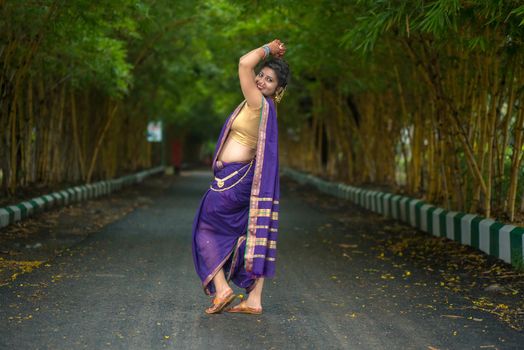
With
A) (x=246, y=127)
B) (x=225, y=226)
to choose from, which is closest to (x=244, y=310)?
(x=225, y=226)

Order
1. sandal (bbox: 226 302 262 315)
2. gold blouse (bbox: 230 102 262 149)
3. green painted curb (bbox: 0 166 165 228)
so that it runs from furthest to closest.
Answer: green painted curb (bbox: 0 166 165 228), sandal (bbox: 226 302 262 315), gold blouse (bbox: 230 102 262 149)

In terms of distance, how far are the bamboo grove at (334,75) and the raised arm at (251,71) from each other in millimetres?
1432

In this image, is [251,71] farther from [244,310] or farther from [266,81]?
[244,310]

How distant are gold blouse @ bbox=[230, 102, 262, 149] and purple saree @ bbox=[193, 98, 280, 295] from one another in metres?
0.04

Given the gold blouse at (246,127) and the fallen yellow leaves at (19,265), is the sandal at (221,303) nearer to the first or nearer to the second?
the gold blouse at (246,127)

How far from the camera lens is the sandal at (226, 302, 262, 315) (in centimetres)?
525

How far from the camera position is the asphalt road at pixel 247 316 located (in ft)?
14.9

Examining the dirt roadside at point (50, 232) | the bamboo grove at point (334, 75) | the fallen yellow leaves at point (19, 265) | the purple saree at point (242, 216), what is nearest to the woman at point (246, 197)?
the purple saree at point (242, 216)

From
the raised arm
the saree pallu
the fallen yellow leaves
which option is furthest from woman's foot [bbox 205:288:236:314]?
the fallen yellow leaves

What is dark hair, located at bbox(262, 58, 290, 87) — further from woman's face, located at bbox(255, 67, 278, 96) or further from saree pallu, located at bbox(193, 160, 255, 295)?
saree pallu, located at bbox(193, 160, 255, 295)

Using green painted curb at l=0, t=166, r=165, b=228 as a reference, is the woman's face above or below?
above

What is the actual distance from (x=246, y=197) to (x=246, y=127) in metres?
0.42

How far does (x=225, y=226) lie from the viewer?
5.25 meters

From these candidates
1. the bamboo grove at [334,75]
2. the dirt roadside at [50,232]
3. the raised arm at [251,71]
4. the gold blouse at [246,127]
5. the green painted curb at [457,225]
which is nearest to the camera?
the raised arm at [251,71]
